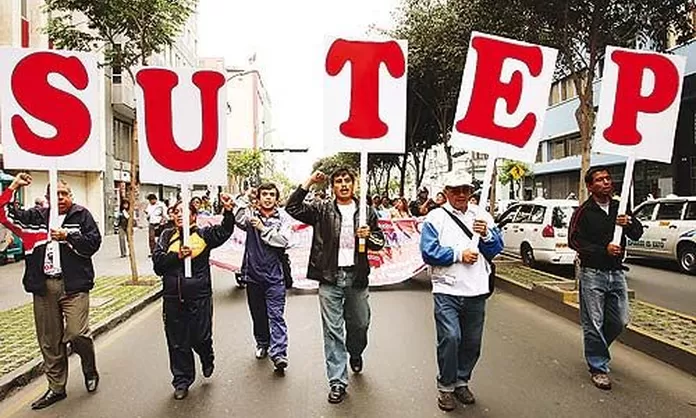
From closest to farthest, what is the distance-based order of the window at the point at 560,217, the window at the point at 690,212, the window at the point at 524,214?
the window at the point at 560,217
the window at the point at 690,212
the window at the point at 524,214

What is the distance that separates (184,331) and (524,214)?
11571 millimetres

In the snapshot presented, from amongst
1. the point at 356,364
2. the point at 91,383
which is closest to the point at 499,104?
the point at 356,364

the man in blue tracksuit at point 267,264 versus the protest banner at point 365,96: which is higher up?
the protest banner at point 365,96

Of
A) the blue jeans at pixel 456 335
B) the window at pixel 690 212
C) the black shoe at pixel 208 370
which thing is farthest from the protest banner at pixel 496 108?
the window at pixel 690 212

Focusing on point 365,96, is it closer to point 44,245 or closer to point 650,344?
point 44,245

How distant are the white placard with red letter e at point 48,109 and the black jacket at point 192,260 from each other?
888 millimetres

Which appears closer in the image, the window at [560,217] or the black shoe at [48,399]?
the black shoe at [48,399]

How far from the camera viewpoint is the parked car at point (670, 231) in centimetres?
1502

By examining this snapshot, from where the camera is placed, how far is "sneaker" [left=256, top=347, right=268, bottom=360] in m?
7.02

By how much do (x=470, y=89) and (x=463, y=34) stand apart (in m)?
11.4

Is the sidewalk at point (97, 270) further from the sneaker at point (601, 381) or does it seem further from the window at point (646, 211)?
the window at point (646, 211)

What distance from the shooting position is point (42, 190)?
79.3 ft

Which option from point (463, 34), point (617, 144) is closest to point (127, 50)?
point (463, 34)

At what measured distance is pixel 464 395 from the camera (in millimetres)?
5395
